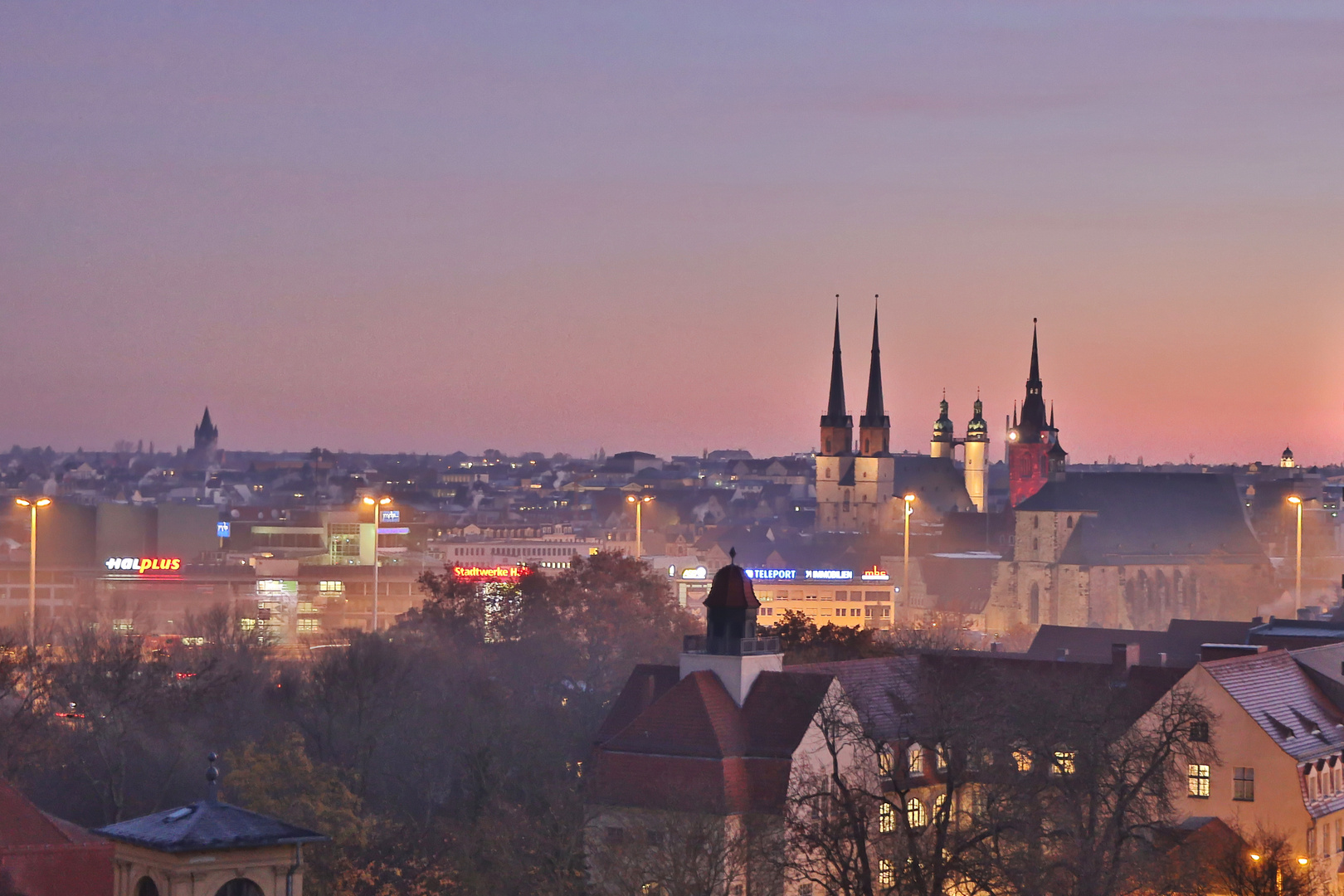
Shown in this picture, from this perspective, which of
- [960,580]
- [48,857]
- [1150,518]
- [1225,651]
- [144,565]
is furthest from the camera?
[960,580]

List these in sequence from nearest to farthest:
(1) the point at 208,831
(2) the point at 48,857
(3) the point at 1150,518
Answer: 1. (1) the point at 208,831
2. (2) the point at 48,857
3. (3) the point at 1150,518

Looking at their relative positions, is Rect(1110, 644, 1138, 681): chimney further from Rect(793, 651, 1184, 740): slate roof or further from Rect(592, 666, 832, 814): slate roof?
Rect(592, 666, 832, 814): slate roof

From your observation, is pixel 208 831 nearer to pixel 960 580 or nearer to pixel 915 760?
pixel 915 760

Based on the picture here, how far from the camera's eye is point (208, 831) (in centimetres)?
2759

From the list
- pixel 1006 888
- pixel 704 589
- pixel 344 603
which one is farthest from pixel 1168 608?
pixel 1006 888

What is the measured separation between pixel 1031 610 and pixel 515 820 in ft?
411

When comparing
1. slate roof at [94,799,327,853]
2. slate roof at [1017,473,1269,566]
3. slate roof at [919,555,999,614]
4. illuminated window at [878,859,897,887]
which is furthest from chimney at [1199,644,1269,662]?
slate roof at [919,555,999,614]

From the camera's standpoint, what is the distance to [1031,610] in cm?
16800

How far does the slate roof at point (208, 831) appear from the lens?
2738cm

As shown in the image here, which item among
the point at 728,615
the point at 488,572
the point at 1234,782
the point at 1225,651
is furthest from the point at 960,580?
the point at 1234,782

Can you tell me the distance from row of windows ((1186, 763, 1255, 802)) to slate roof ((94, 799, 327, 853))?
89.6ft

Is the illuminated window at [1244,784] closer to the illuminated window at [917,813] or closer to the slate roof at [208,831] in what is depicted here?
the illuminated window at [917,813]

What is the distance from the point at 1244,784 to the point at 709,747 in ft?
39.9

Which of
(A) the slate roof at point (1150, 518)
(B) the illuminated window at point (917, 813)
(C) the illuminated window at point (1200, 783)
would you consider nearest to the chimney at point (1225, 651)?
(C) the illuminated window at point (1200, 783)
